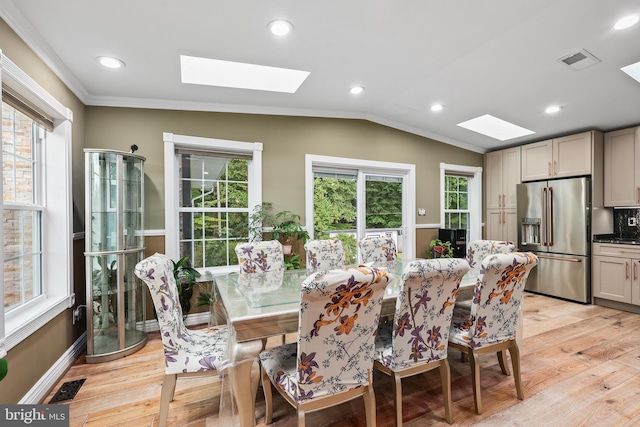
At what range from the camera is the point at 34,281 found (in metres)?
2.34

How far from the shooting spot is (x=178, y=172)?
3445mm

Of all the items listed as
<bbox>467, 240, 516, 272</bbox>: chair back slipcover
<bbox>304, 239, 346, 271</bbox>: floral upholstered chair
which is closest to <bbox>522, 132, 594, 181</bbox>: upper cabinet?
<bbox>467, 240, 516, 272</bbox>: chair back slipcover

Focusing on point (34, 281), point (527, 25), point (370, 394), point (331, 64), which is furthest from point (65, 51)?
point (527, 25)

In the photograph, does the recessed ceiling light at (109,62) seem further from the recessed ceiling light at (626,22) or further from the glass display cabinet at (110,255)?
the recessed ceiling light at (626,22)

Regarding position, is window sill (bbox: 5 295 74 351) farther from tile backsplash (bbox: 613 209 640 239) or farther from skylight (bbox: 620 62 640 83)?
tile backsplash (bbox: 613 209 640 239)

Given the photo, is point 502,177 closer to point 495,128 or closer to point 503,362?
point 495,128

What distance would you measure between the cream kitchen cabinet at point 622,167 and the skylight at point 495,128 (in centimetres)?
95

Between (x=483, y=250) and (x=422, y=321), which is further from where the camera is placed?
(x=483, y=250)

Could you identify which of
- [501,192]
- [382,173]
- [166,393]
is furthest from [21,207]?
[501,192]

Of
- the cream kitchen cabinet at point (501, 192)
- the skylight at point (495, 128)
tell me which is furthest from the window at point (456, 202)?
the skylight at point (495, 128)

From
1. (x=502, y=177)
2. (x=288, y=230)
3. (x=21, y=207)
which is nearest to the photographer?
(x=21, y=207)

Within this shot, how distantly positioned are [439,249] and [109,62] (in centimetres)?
440

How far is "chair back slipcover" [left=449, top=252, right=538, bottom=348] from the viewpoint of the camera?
1811mm

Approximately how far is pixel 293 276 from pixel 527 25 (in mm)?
2540
